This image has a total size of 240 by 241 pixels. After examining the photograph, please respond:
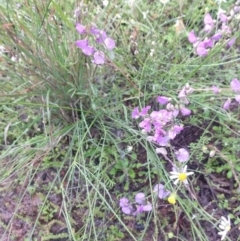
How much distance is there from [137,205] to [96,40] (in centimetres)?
48

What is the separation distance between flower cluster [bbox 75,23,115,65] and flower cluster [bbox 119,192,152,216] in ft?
1.30

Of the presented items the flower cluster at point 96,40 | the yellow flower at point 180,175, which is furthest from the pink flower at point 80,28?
the yellow flower at point 180,175

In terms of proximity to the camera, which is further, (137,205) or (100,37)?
(137,205)

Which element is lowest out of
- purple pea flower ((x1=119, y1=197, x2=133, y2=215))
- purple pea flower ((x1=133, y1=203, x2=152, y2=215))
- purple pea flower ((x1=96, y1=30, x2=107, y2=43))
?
purple pea flower ((x1=119, y1=197, x2=133, y2=215))

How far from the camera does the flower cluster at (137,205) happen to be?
1.29m

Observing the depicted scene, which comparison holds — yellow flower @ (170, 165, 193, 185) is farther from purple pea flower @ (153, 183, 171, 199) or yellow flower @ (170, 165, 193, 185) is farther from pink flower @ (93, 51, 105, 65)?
pink flower @ (93, 51, 105, 65)

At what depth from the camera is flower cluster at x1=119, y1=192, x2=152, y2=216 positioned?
1.29 metres

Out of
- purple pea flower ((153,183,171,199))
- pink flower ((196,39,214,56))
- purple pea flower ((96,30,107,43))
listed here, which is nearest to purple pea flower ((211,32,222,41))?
pink flower ((196,39,214,56))

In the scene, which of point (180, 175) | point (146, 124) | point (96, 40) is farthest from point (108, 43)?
point (180, 175)

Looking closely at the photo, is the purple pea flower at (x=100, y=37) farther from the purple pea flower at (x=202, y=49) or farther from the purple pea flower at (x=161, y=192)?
the purple pea flower at (x=161, y=192)

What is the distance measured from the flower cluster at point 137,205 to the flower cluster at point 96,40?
0.40m

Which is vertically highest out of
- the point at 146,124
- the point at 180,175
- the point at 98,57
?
the point at 98,57

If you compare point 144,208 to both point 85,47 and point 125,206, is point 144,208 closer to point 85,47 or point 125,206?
point 125,206

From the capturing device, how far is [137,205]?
133cm
